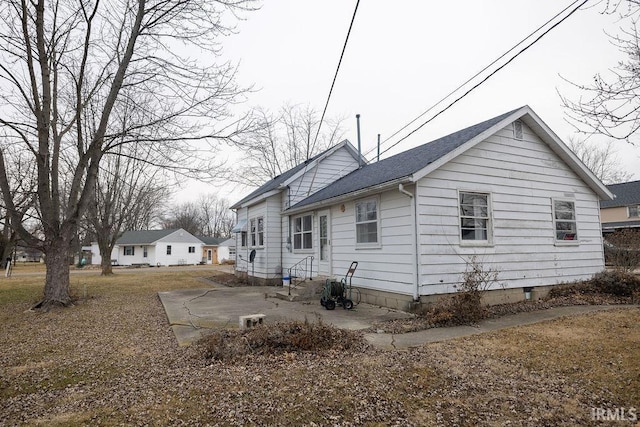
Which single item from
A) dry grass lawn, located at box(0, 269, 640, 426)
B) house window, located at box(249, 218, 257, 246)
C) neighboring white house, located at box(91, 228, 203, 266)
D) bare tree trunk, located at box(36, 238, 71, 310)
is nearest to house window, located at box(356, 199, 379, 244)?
dry grass lawn, located at box(0, 269, 640, 426)

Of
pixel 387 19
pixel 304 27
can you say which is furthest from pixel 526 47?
pixel 304 27

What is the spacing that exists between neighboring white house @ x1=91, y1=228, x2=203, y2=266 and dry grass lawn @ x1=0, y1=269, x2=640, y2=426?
3916 centimetres

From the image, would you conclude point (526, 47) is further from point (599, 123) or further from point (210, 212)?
point (210, 212)

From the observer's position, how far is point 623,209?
98.1ft

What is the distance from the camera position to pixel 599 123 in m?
4.90

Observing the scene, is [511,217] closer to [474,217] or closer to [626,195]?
[474,217]

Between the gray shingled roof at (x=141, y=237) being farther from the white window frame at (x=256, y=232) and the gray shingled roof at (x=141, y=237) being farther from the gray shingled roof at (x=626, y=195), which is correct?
the gray shingled roof at (x=626, y=195)

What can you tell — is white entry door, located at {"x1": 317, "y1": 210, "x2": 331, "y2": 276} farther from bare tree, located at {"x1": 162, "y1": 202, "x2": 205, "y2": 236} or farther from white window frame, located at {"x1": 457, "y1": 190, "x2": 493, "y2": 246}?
bare tree, located at {"x1": 162, "y1": 202, "x2": 205, "y2": 236}

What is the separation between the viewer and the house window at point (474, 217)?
8.86m

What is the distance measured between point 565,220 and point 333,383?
942 centimetres

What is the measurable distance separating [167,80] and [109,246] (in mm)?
19269

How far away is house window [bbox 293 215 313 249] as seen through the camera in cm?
1311

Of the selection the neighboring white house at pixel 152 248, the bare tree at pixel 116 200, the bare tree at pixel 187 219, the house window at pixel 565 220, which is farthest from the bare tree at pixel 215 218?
the house window at pixel 565 220

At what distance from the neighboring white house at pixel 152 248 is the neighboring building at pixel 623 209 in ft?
138
